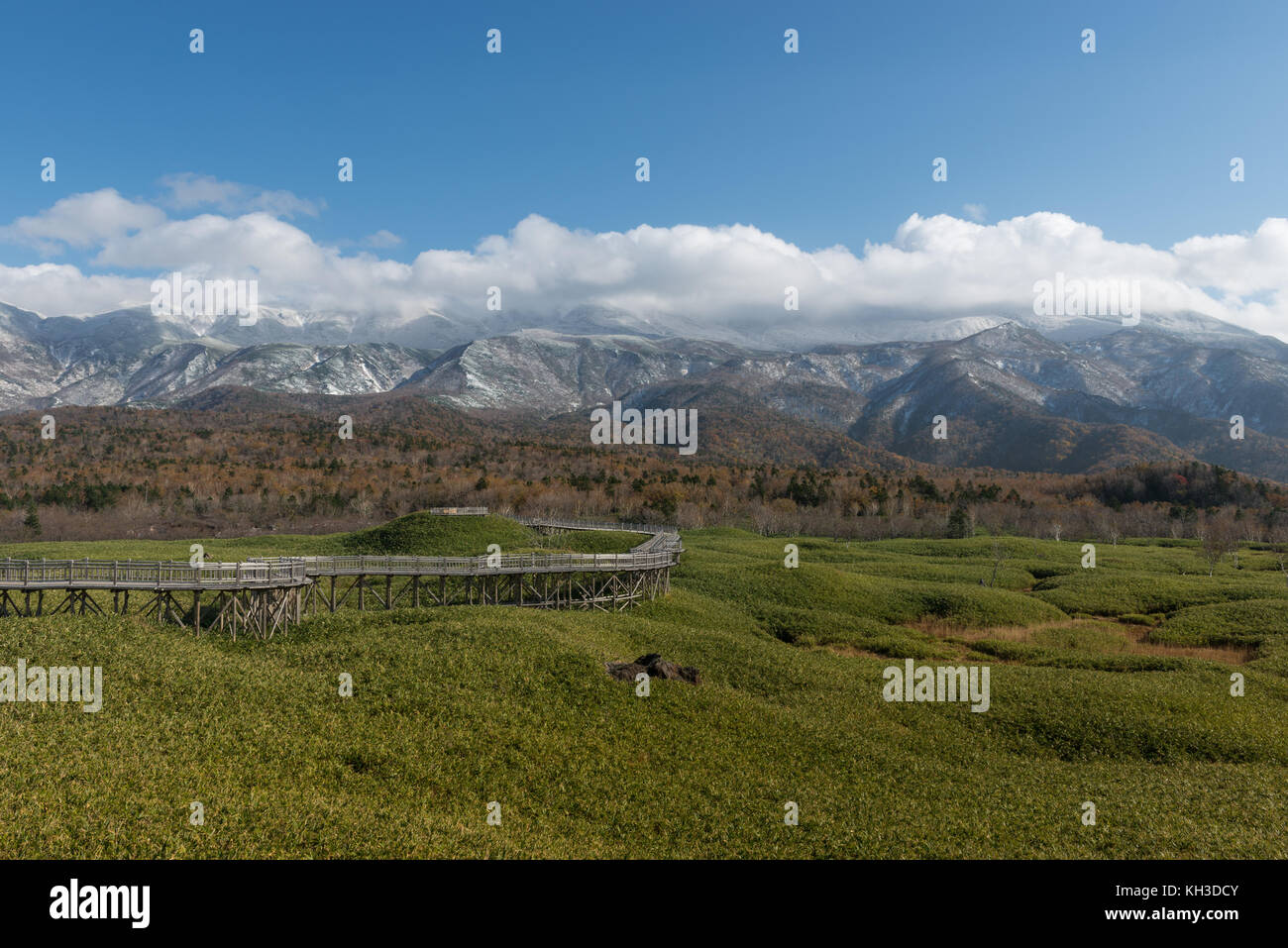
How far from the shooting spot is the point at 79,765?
22.0 meters

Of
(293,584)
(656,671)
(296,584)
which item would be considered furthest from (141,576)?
(656,671)

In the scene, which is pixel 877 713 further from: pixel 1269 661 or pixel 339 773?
pixel 1269 661

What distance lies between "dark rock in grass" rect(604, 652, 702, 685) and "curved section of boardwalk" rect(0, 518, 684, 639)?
19.2 metres

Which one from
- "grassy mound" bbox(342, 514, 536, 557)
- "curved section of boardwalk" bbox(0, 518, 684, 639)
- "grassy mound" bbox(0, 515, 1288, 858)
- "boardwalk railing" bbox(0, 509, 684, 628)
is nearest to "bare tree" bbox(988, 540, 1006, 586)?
"grassy mound" bbox(0, 515, 1288, 858)

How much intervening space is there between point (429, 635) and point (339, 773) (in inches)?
701

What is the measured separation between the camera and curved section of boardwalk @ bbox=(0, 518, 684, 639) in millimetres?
42688

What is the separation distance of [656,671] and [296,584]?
82.4ft

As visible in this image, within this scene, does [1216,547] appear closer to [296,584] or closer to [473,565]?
[473,565]

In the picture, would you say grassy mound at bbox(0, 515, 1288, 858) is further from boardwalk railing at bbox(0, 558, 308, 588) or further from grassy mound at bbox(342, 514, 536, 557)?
grassy mound at bbox(342, 514, 536, 557)

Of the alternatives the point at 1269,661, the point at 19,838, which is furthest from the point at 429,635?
the point at 1269,661
